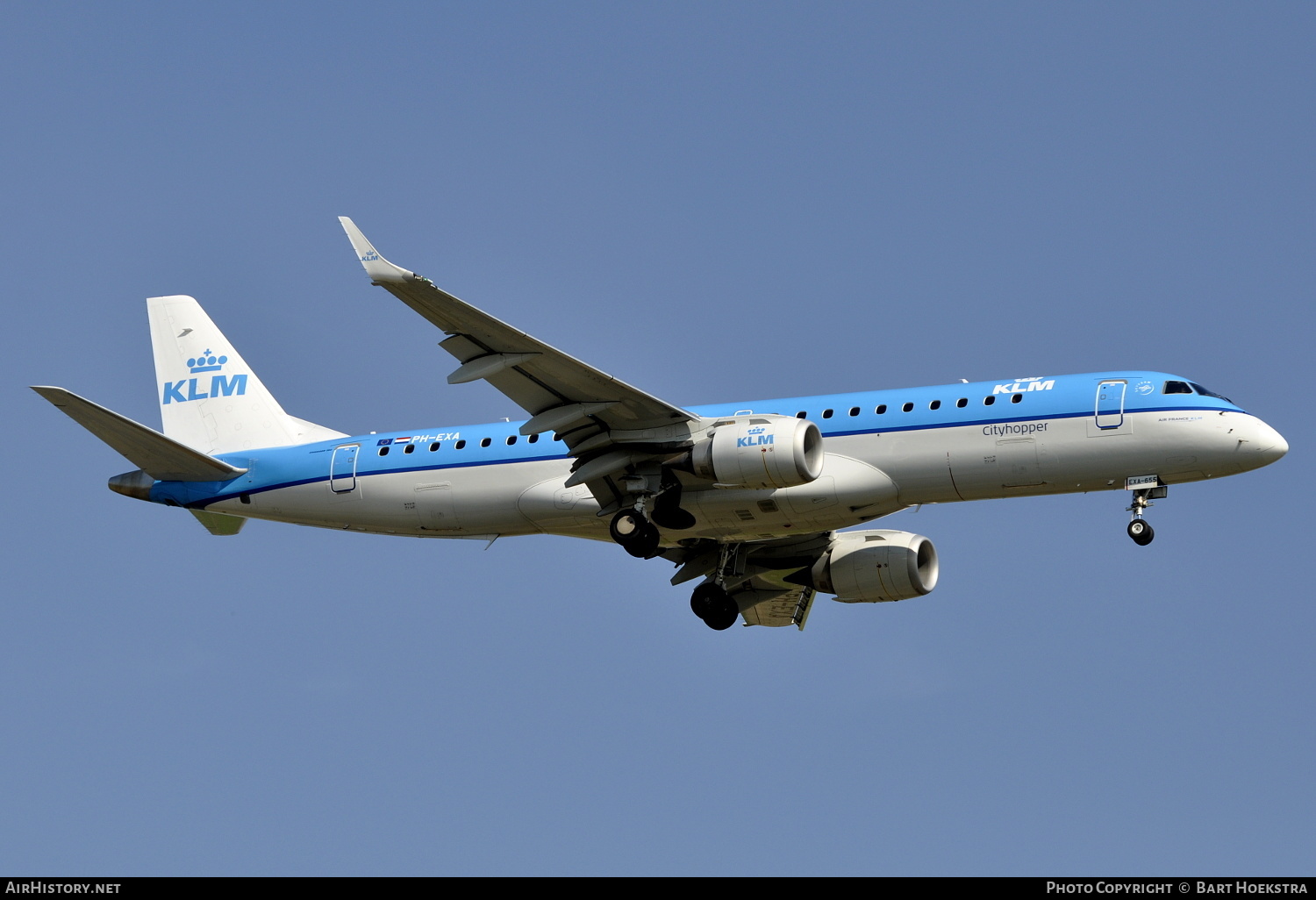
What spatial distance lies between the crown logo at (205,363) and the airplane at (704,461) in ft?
6.07

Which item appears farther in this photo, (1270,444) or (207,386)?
(207,386)

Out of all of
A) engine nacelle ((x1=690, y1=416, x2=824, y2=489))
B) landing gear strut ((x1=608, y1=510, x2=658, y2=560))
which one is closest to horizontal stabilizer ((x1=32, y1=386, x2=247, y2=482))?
landing gear strut ((x1=608, y1=510, x2=658, y2=560))

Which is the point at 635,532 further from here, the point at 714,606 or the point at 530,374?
the point at 714,606

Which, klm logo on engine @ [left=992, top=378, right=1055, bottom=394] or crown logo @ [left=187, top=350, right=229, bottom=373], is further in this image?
crown logo @ [left=187, top=350, right=229, bottom=373]

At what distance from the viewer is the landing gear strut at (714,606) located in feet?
137

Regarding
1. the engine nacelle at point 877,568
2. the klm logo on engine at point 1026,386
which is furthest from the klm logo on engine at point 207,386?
the klm logo on engine at point 1026,386

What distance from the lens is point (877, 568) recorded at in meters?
41.4

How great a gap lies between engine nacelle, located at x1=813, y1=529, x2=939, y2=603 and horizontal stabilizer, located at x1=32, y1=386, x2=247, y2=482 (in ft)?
50.0

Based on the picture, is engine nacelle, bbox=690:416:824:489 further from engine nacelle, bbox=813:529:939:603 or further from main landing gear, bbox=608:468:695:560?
engine nacelle, bbox=813:529:939:603

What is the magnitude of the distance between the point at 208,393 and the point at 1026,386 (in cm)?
2170

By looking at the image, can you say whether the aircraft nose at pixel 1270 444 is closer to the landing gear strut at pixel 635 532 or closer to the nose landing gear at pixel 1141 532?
the nose landing gear at pixel 1141 532

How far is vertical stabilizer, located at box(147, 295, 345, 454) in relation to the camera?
140ft

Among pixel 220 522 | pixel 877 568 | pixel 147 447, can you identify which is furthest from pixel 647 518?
pixel 147 447

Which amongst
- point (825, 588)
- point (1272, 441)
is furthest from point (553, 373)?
point (1272, 441)
